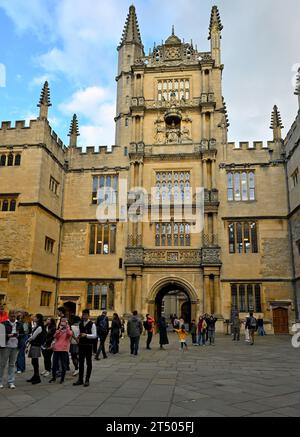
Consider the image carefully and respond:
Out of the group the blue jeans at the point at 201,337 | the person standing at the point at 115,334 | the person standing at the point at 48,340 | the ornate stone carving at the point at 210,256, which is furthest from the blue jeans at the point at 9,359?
the ornate stone carving at the point at 210,256

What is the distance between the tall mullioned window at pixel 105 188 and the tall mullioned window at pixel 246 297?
1116 centimetres

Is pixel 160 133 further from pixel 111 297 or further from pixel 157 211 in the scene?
pixel 111 297

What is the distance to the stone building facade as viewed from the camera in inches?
973

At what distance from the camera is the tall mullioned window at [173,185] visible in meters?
27.7

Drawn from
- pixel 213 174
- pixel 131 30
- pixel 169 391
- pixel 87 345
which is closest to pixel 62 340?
pixel 87 345

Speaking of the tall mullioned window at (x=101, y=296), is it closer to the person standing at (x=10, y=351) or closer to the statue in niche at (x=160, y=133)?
the statue in niche at (x=160, y=133)

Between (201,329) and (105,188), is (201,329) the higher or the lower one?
the lower one

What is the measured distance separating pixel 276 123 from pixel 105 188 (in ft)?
46.6

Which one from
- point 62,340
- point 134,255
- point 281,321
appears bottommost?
point 62,340

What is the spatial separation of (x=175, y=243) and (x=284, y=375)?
55.7ft

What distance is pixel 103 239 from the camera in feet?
91.5

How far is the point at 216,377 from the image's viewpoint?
9852 millimetres
